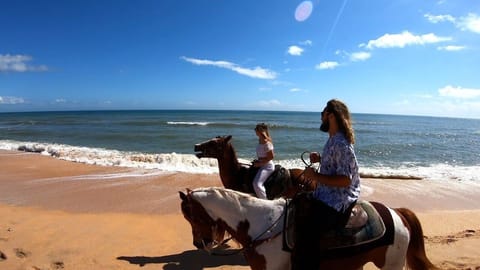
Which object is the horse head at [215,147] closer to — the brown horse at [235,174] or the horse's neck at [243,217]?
the brown horse at [235,174]

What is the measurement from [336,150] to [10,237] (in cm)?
601

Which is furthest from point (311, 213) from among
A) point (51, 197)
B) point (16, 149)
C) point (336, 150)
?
point (16, 149)

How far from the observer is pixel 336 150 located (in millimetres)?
2822

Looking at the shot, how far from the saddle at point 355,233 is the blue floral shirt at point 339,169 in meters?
0.21

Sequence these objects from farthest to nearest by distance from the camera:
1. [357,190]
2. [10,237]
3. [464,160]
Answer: [464,160], [10,237], [357,190]

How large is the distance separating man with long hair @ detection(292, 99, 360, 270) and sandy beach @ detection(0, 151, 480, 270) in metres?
2.74

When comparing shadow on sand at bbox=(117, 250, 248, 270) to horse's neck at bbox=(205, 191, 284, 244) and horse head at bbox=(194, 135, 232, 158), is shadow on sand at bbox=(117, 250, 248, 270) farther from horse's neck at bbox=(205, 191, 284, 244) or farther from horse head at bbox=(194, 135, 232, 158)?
horse's neck at bbox=(205, 191, 284, 244)

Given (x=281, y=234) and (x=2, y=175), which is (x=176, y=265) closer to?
(x=281, y=234)

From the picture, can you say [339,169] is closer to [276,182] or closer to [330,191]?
[330,191]

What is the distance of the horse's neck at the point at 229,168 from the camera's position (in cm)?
619

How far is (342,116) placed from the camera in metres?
2.85

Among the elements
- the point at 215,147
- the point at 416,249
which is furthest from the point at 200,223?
the point at 215,147

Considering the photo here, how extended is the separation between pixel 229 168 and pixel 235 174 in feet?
0.51

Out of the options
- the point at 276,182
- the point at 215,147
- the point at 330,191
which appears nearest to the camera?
the point at 330,191
